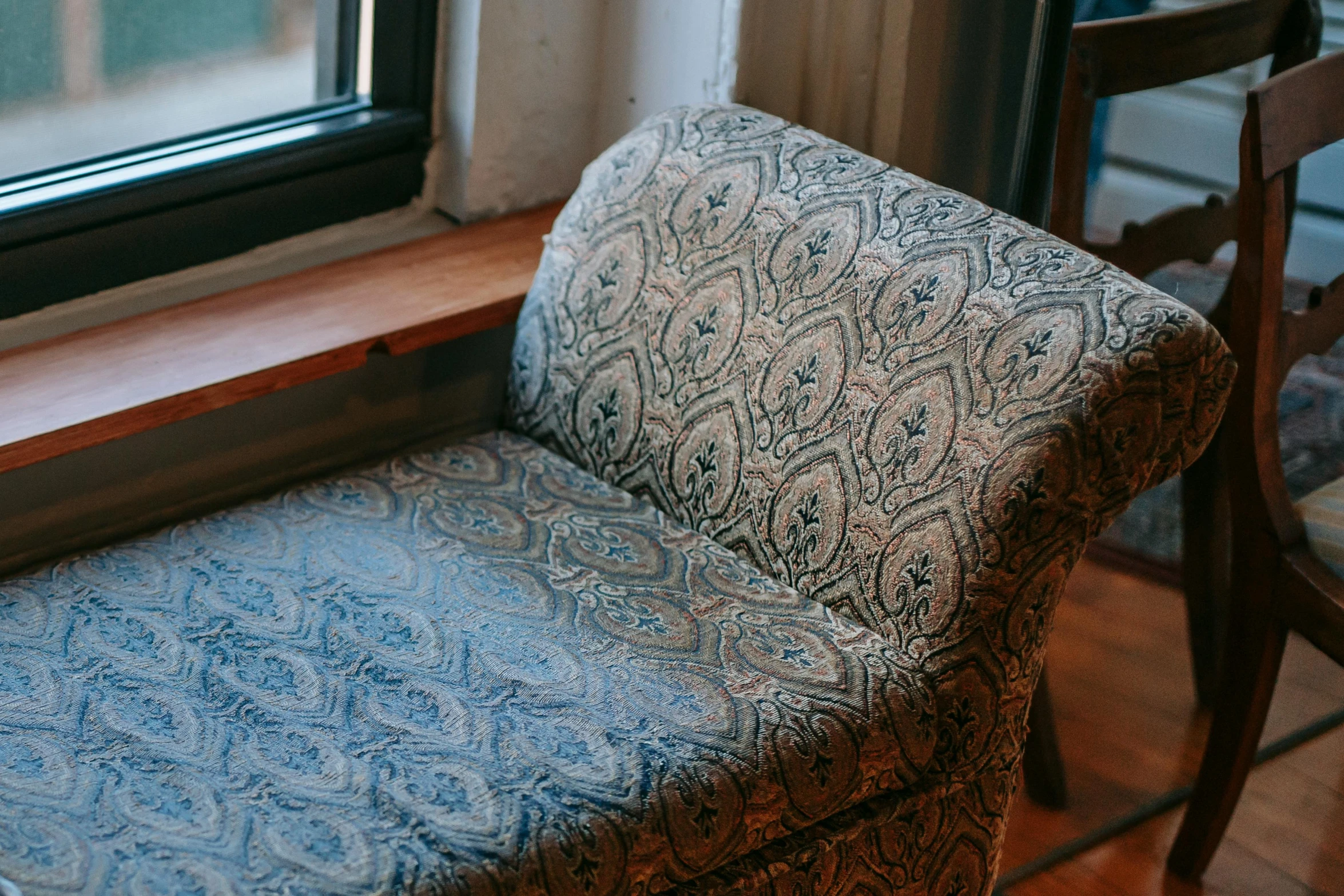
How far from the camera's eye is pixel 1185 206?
65.4 inches

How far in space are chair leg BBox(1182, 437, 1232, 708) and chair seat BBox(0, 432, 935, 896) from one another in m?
0.75

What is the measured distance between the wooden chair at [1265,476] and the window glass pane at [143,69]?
1.01m

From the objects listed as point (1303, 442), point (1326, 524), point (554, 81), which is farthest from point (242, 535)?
point (1303, 442)

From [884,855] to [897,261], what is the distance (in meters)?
0.50

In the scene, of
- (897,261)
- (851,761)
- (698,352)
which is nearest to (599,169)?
(698,352)

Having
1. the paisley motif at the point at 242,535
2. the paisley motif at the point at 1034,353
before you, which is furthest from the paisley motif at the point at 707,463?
the paisley motif at the point at 242,535

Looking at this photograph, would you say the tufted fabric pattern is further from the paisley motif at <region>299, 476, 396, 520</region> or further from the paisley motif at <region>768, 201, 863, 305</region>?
the paisley motif at <region>299, 476, 396, 520</region>

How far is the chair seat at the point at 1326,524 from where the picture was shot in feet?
4.57

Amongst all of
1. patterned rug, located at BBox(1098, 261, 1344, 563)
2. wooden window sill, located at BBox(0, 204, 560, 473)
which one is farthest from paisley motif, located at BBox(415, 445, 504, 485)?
patterned rug, located at BBox(1098, 261, 1344, 563)

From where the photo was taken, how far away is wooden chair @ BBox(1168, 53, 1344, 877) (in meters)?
1.28

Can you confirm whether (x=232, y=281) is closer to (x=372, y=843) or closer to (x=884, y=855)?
(x=372, y=843)

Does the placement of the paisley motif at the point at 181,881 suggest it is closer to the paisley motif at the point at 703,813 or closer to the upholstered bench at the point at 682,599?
the upholstered bench at the point at 682,599

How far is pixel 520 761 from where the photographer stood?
3.28ft

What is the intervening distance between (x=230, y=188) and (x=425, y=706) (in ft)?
2.39
